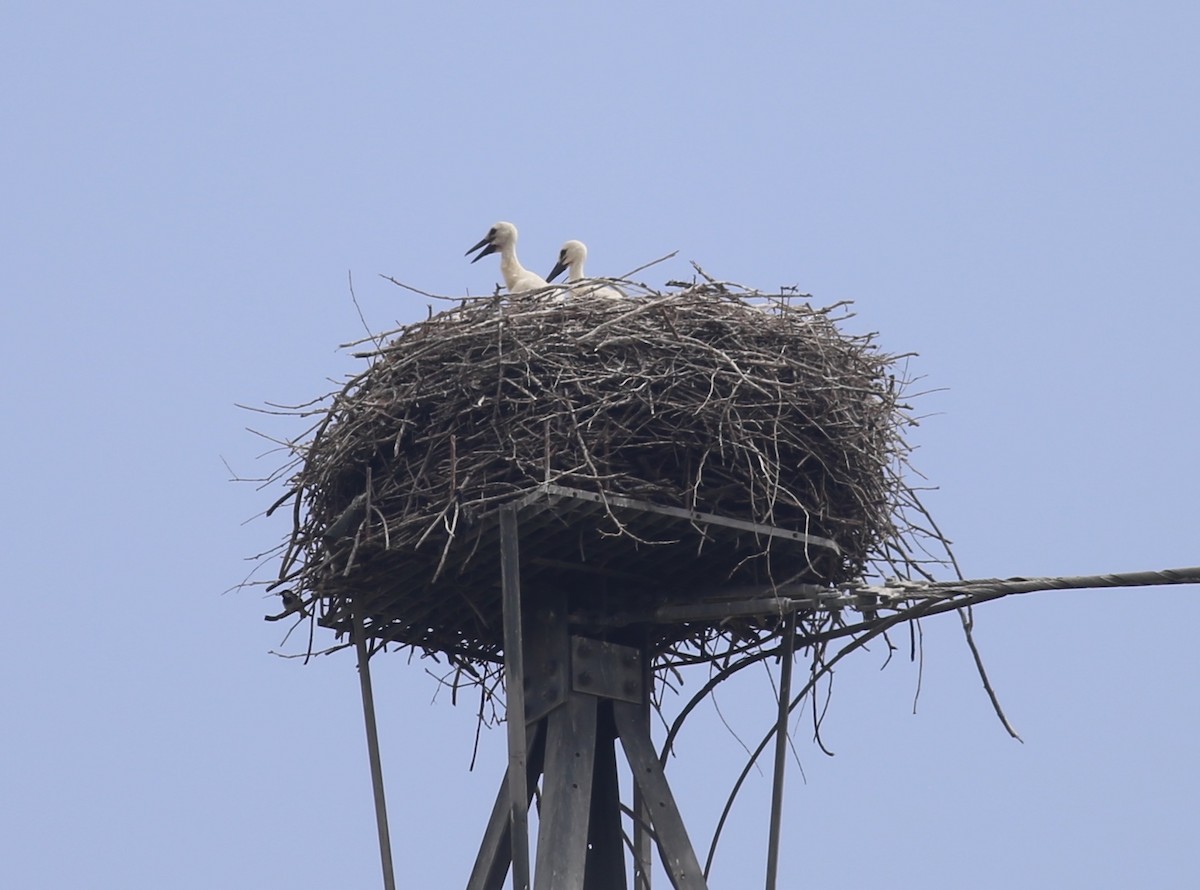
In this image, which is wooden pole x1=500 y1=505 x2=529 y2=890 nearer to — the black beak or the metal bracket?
the metal bracket

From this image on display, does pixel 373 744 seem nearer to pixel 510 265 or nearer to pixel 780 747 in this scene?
pixel 780 747

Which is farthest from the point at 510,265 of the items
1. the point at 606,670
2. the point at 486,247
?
the point at 606,670

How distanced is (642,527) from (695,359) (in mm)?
771

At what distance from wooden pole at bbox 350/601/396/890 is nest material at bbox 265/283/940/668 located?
0.36ft

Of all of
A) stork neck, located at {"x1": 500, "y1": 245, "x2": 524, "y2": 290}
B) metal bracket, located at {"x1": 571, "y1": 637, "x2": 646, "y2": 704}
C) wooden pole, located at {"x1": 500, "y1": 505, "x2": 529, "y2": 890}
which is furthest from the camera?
stork neck, located at {"x1": 500, "y1": 245, "x2": 524, "y2": 290}

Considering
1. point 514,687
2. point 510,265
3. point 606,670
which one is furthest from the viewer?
point 510,265

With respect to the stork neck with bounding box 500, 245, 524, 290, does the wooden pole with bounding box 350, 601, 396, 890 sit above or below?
below

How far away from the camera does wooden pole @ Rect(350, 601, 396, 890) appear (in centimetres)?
1056

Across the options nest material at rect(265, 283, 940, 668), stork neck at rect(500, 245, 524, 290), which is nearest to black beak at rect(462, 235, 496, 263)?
stork neck at rect(500, 245, 524, 290)

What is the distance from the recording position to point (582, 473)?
10.1 m

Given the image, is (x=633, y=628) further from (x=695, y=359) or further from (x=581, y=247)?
(x=581, y=247)

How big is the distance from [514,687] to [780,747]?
150 cm

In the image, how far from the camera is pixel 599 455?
10.2 meters

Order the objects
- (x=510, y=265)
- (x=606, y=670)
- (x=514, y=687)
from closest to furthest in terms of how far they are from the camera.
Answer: (x=514, y=687) → (x=606, y=670) → (x=510, y=265)
